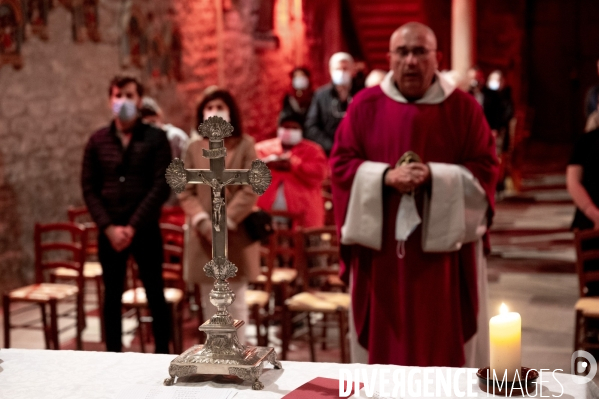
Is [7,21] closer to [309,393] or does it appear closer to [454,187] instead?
[454,187]

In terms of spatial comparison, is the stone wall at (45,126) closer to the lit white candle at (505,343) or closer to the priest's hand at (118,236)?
the priest's hand at (118,236)

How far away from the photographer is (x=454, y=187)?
3.54 m

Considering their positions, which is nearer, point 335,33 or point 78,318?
point 78,318

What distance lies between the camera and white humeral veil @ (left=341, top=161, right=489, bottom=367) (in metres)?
3.53

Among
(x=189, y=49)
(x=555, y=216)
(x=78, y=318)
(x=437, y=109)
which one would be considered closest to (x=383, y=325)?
(x=437, y=109)

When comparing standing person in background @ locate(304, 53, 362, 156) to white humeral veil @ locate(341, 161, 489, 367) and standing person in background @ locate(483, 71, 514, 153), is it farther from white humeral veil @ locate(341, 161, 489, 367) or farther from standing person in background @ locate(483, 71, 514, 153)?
standing person in background @ locate(483, 71, 514, 153)

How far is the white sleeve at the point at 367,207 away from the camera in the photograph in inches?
141

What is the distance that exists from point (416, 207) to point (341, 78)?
14.9 ft

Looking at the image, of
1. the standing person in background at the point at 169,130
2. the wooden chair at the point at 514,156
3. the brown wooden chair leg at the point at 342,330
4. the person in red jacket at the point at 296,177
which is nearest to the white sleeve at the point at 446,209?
the brown wooden chair leg at the point at 342,330

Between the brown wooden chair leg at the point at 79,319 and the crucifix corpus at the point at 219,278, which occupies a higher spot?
the crucifix corpus at the point at 219,278

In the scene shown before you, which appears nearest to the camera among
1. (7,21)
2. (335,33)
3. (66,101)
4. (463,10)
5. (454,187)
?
(454,187)

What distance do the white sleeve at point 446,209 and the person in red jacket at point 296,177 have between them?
2668 millimetres

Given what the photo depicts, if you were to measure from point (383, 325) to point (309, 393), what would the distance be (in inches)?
68.0

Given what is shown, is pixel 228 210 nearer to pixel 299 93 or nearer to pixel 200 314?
pixel 200 314
